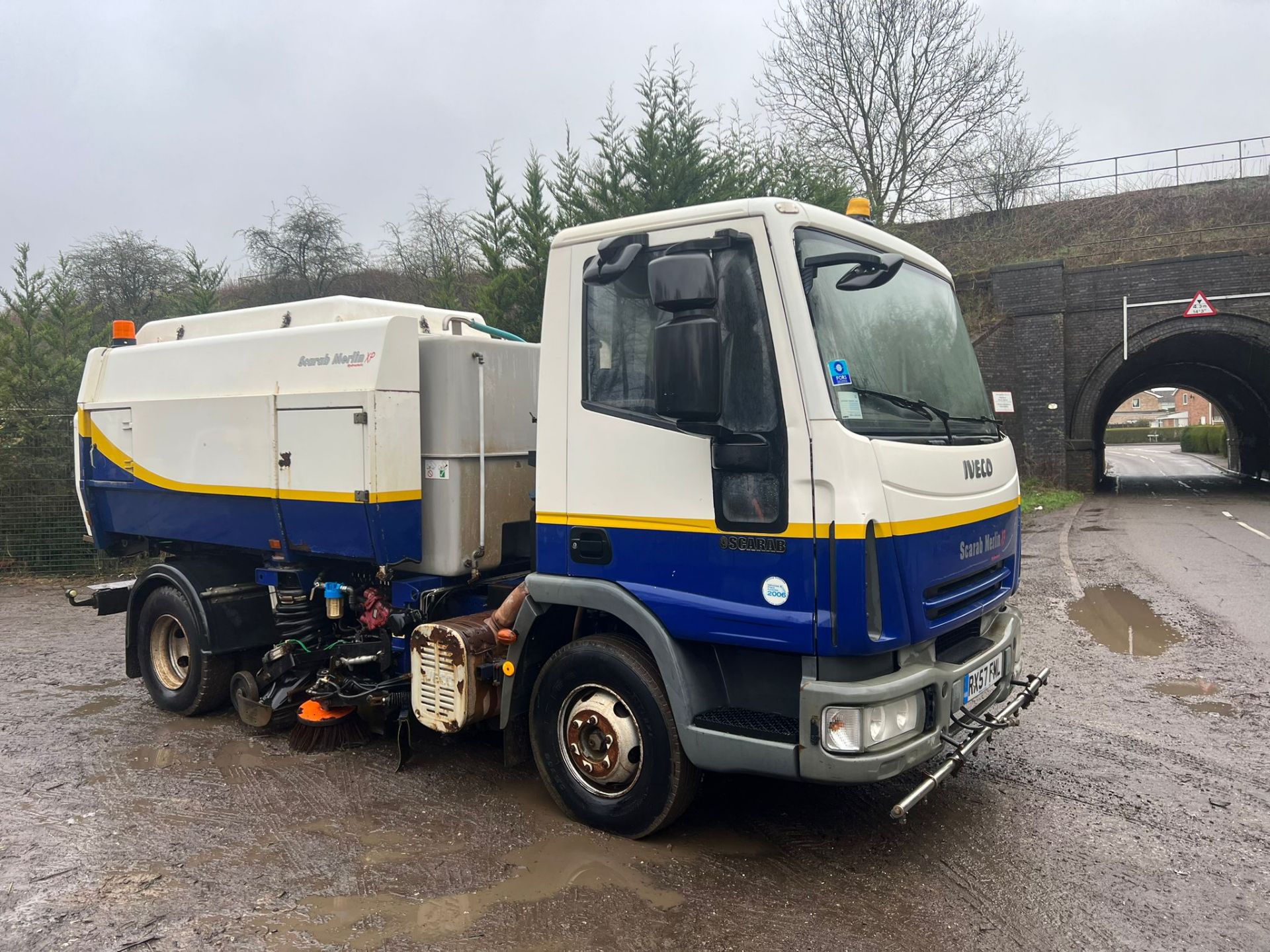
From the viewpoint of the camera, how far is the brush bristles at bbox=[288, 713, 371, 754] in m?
5.48

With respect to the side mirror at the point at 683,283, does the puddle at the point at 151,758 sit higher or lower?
lower

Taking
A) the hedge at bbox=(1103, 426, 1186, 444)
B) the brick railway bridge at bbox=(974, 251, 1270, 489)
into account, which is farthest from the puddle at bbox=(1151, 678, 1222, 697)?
the hedge at bbox=(1103, 426, 1186, 444)

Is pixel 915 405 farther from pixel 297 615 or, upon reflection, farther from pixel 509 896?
pixel 297 615

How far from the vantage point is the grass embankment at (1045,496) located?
2012 centimetres

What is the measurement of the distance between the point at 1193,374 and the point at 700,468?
105 feet

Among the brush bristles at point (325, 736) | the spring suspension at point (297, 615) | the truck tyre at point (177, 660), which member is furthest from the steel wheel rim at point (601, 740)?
the truck tyre at point (177, 660)

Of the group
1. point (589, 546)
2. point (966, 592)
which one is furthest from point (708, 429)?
point (966, 592)

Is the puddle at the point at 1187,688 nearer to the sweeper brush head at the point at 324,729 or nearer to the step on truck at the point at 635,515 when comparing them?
the step on truck at the point at 635,515

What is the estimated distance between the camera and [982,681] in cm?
406

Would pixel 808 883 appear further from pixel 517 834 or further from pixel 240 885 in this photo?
pixel 240 885

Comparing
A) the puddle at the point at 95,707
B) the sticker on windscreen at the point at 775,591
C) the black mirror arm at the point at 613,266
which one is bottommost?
the puddle at the point at 95,707

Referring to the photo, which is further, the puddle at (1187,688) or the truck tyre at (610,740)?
the puddle at (1187,688)

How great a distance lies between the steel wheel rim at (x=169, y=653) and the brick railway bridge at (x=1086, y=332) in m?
19.7

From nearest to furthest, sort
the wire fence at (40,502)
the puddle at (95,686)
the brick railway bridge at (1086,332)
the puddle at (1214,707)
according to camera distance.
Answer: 1. the puddle at (1214,707)
2. the puddle at (95,686)
3. the wire fence at (40,502)
4. the brick railway bridge at (1086,332)
